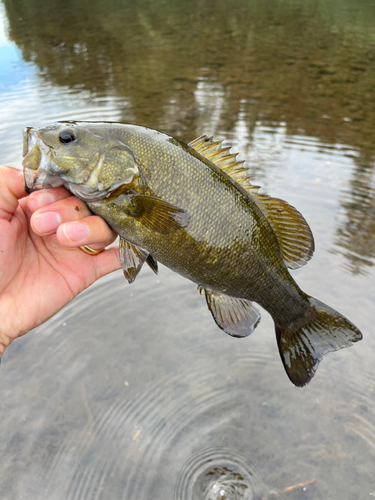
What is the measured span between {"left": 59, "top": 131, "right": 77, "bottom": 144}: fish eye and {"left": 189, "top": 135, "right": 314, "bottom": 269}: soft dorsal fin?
62 centimetres

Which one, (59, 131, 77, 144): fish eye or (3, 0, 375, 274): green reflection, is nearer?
(59, 131, 77, 144): fish eye

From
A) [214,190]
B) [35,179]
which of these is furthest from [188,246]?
[35,179]

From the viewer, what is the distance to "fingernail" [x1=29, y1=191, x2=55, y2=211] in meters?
Answer: 2.08

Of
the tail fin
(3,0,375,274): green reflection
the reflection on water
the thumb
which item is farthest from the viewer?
(3,0,375,274): green reflection

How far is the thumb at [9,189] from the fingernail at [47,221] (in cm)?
39

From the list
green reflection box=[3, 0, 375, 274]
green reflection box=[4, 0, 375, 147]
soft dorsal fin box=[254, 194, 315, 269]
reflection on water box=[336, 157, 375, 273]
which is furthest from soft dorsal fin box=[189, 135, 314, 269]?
green reflection box=[4, 0, 375, 147]

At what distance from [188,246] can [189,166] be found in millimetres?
412

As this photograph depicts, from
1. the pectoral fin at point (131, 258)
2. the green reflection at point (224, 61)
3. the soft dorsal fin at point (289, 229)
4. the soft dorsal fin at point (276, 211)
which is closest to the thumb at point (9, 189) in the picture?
the pectoral fin at point (131, 258)

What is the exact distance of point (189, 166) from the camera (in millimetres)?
2039

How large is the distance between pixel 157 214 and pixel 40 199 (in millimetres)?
623

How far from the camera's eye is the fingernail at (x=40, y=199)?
6.84 feet

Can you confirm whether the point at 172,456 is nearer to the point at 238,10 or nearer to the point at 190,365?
the point at 190,365

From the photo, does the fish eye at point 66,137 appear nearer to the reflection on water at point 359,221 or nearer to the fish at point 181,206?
the fish at point 181,206

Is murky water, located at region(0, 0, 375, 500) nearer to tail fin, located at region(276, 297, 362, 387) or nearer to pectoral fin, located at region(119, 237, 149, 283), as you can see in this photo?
tail fin, located at region(276, 297, 362, 387)
